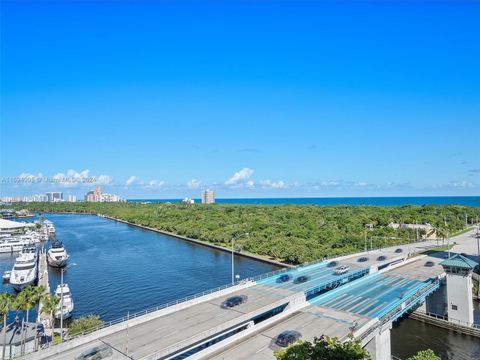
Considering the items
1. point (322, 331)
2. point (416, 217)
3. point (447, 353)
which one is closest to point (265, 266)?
point (447, 353)

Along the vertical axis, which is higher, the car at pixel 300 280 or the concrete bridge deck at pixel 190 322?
the car at pixel 300 280

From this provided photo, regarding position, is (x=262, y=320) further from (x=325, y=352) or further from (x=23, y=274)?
(x=23, y=274)

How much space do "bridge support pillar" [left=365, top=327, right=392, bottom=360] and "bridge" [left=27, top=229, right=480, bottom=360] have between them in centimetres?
10

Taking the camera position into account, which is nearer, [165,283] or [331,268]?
[331,268]

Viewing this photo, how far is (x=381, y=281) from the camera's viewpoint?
A: 2301 inches

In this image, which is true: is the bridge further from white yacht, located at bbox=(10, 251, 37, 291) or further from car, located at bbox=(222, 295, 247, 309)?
white yacht, located at bbox=(10, 251, 37, 291)

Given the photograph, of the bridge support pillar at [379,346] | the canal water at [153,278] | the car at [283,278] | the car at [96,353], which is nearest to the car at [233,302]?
the car at [283,278]

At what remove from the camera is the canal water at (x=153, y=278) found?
50.4 meters

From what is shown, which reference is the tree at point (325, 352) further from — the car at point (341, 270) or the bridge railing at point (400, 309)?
the car at point (341, 270)

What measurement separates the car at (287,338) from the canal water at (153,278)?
20.8 metres

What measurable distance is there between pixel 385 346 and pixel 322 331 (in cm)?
1045

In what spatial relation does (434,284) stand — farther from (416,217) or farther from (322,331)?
(416,217)

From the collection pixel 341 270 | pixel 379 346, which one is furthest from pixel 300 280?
pixel 379 346

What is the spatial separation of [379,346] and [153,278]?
54883 mm
